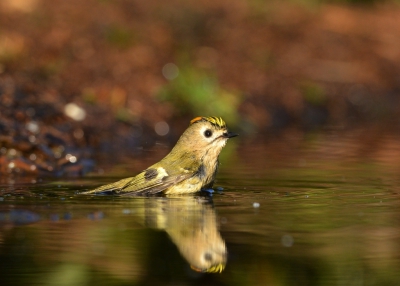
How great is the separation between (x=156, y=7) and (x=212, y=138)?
39.1ft

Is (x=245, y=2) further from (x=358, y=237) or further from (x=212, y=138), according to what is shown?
(x=358, y=237)

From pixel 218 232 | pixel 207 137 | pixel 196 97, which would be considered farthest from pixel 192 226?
pixel 196 97

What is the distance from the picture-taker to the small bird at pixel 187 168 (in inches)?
363

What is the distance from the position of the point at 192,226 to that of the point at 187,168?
2.13 metres

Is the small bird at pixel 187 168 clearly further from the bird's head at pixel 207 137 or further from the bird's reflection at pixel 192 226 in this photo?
the bird's reflection at pixel 192 226

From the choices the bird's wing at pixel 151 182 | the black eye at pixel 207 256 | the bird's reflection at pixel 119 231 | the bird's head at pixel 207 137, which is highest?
the bird's head at pixel 207 137

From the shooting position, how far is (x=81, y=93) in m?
15.2

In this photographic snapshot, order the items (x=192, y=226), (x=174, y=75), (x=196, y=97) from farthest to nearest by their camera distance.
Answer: (x=174, y=75) < (x=196, y=97) < (x=192, y=226)

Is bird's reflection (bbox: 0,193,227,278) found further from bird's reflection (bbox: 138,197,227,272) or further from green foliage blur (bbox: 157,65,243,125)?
green foliage blur (bbox: 157,65,243,125)

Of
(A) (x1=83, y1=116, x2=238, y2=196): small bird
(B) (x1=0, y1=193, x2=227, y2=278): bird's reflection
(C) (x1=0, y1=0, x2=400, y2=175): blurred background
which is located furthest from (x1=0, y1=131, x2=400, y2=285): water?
(C) (x1=0, y1=0, x2=400, y2=175): blurred background

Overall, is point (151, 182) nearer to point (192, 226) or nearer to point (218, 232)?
point (192, 226)

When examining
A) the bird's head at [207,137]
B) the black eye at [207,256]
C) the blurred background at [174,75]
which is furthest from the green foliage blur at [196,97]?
the black eye at [207,256]

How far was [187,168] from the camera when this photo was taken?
30.6ft

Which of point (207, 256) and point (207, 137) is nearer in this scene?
point (207, 256)
